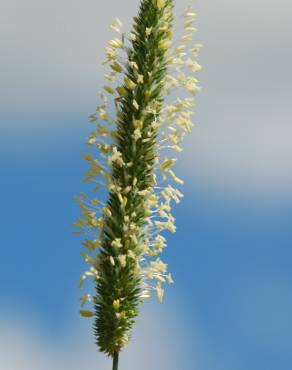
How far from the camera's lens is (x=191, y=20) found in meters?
10.4

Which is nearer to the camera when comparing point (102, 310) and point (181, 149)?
point (102, 310)

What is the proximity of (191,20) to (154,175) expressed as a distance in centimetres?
227

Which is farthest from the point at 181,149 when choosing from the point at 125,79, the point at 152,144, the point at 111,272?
the point at 111,272

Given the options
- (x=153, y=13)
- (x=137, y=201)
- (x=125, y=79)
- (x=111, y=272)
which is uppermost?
(x=153, y=13)

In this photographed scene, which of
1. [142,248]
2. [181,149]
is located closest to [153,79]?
[181,149]

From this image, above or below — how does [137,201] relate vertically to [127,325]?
above

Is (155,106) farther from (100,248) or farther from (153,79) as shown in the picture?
(100,248)

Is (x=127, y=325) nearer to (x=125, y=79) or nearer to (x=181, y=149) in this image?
(x=181, y=149)

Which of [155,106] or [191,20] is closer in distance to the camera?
[155,106]

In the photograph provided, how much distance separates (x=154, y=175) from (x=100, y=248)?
109 cm

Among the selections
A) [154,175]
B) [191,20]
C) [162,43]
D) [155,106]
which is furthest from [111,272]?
[191,20]

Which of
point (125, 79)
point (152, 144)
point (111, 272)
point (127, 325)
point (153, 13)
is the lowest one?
point (127, 325)

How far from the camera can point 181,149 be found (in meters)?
10.0

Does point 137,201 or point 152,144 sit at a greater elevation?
point 152,144
